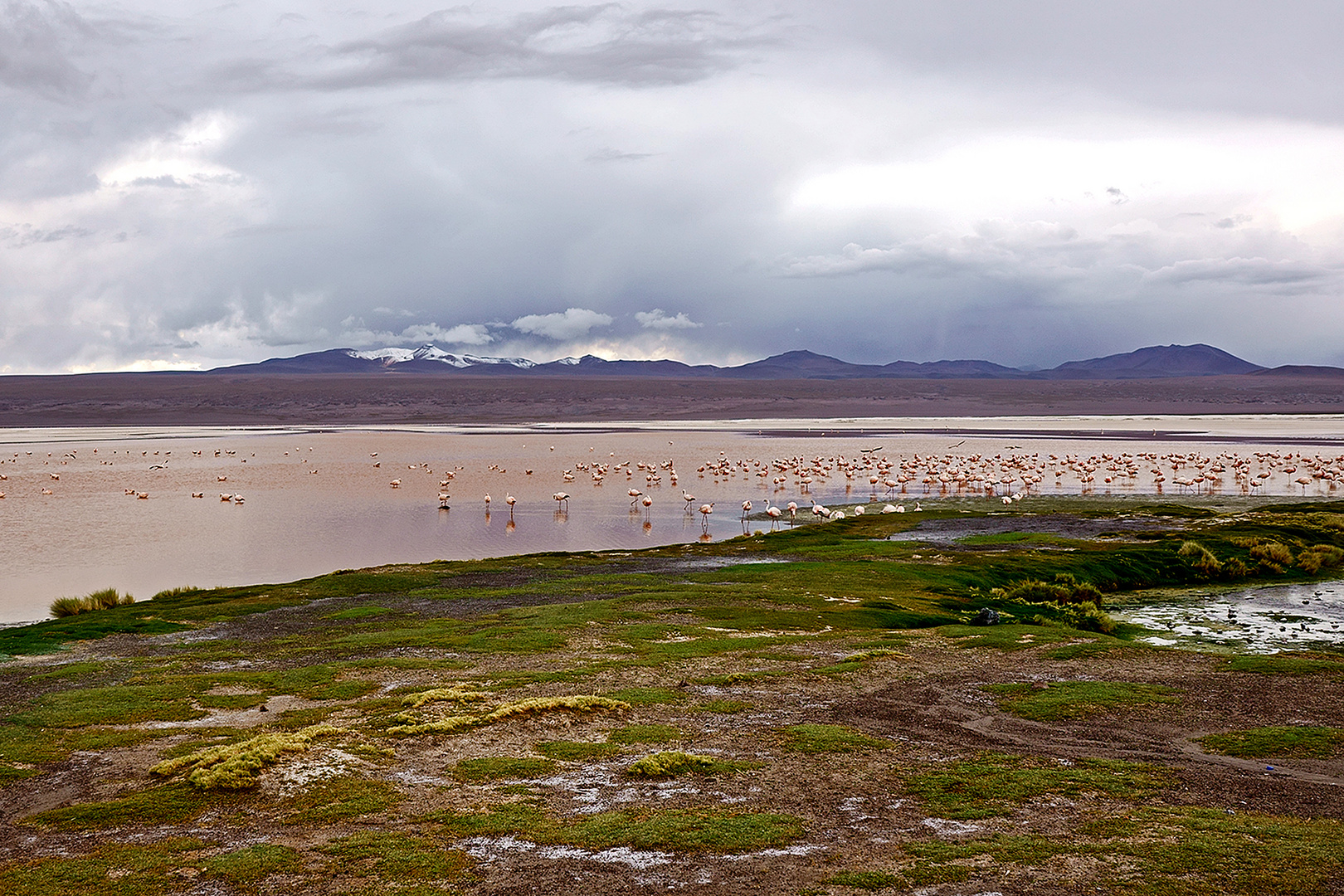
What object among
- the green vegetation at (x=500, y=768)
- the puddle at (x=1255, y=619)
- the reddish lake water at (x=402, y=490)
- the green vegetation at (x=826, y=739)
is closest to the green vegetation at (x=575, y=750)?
the green vegetation at (x=500, y=768)

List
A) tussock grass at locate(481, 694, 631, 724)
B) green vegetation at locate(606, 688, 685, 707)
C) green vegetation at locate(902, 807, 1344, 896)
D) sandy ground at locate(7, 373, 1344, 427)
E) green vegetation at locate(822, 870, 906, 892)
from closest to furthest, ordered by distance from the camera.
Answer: green vegetation at locate(902, 807, 1344, 896) → green vegetation at locate(822, 870, 906, 892) → tussock grass at locate(481, 694, 631, 724) → green vegetation at locate(606, 688, 685, 707) → sandy ground at locate(7, 373, 1344, 427)

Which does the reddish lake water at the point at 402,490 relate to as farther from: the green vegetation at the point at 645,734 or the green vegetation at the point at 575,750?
the green vegetation at the point at 645,734

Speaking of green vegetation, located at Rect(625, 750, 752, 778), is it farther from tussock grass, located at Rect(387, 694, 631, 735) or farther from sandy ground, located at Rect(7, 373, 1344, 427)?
sandy ground, located at Rect(7, 373, 1344, 427)

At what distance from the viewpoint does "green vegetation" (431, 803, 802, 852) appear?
9.48 metres

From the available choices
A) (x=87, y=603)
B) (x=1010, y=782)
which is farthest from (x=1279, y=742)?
(x=87, y=603)

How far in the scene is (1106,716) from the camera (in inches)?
533

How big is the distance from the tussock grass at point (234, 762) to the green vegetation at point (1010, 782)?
6969 mm

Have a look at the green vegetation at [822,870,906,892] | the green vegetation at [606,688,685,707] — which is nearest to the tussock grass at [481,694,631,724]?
the green vegetation at [606,688,685,707]

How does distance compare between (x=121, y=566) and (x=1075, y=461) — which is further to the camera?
(x=1075, y=461)

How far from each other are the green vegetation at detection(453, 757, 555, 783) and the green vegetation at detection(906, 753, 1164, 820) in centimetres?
410

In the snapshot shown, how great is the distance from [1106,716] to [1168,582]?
15962 mm

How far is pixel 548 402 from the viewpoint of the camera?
172 meters

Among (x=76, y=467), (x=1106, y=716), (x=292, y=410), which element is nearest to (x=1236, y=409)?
(x=292, y=410)

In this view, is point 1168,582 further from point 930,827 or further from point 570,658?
point 930,827
